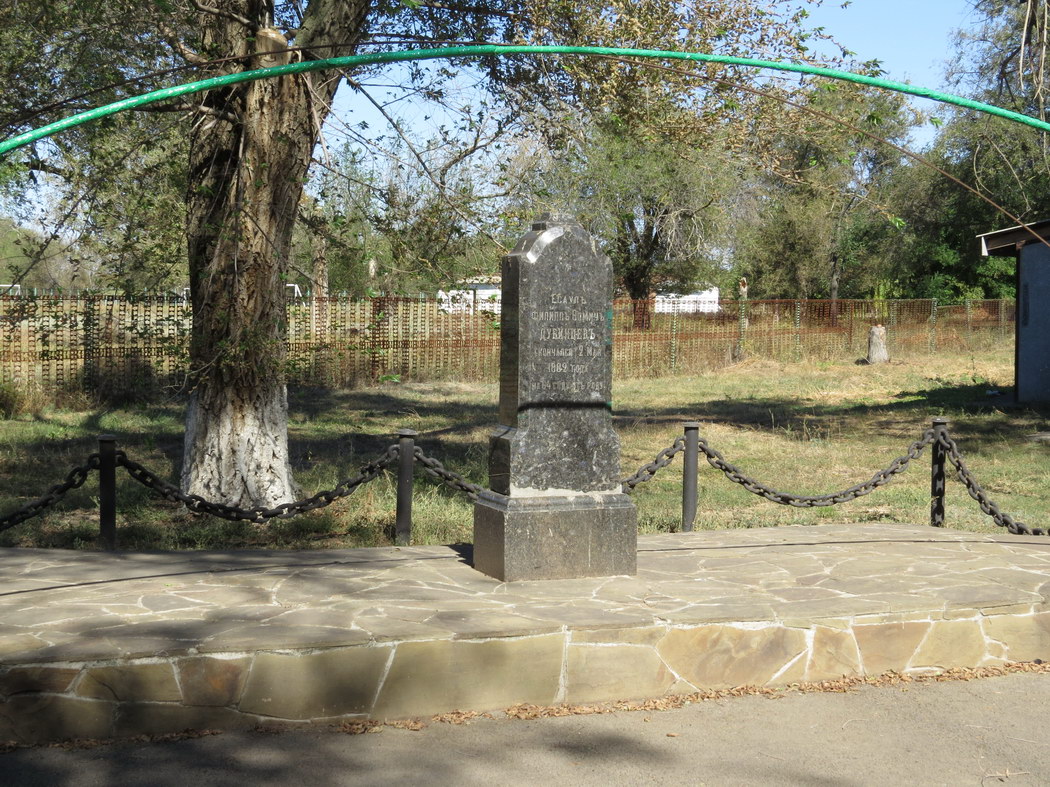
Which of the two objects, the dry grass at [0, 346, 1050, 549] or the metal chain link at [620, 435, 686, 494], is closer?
the metal chain link at [620, 435, 686, 494]

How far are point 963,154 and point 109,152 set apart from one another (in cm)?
2720

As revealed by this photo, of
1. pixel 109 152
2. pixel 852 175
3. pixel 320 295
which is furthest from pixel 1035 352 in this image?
pixel 852 175

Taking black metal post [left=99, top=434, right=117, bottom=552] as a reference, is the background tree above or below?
above

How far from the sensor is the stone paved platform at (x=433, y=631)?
4824mm

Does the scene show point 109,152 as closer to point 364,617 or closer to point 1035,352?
point 364,617

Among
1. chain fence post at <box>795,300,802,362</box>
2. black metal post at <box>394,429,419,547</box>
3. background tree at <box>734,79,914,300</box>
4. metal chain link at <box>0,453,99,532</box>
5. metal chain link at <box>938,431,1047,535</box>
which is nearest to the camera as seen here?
metal chain link at <box>0,453,99,532</box>

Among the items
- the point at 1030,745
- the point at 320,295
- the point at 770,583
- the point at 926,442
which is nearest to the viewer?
the point at 1030,745

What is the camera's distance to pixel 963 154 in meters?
31.4

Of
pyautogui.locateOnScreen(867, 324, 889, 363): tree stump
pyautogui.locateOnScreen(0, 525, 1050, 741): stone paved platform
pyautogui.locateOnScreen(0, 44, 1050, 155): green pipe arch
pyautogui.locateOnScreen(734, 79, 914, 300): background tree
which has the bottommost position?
pyautogui.locateOnScreen(0, 525, 1050, 741): stone paved platform

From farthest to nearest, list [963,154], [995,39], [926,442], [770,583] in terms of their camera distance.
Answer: [963,154] → [995,39] → [926,442] → [770,583]

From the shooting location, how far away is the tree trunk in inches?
373

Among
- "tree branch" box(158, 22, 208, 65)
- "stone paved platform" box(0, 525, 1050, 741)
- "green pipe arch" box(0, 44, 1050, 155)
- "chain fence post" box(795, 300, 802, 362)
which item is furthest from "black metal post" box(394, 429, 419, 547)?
"chain fence post" box(795, 300, 802, 362)

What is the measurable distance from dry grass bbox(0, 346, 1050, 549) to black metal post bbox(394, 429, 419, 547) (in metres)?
0.60

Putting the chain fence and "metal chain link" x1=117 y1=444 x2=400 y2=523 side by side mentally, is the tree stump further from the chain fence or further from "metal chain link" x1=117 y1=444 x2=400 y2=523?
"metal chain link" x1=117 y1=444 x2=400 y2=523
